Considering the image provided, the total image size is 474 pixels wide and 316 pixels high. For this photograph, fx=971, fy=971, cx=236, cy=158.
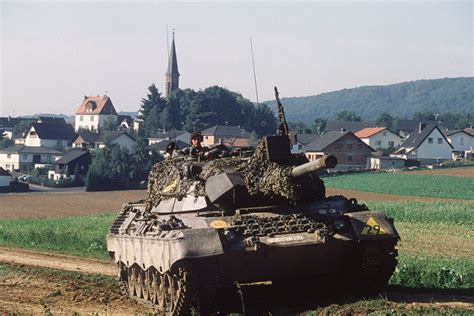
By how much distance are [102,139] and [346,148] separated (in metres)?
35.4

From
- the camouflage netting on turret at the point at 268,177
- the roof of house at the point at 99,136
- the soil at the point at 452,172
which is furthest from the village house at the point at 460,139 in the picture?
the camouflage netting on turret at the point at 268,177

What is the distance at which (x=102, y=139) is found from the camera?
415ft

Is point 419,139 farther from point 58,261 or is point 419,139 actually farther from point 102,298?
point 102,298

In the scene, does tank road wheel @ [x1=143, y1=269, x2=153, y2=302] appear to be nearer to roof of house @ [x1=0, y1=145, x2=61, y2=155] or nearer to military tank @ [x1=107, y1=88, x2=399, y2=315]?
military tank @ [x1=107, y1=88, x2=399, y2=315]

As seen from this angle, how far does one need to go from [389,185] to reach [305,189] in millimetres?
58197

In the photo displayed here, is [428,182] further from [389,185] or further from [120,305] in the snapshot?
[120,305]

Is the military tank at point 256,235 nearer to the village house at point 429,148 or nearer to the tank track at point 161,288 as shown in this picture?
the tank track at point 161,288

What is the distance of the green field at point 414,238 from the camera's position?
67.9 feet

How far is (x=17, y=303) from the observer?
19.3 metres

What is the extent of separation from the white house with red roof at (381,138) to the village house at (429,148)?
14.2 meters

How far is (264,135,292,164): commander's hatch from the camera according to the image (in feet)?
58.1

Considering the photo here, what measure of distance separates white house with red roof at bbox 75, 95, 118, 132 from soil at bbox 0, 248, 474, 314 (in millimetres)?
158842

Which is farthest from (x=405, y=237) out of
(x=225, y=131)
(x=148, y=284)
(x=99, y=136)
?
(x=99, y=136)

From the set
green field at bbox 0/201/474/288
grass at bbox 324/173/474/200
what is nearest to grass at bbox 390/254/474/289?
green field at bbox 0/201/474/288
